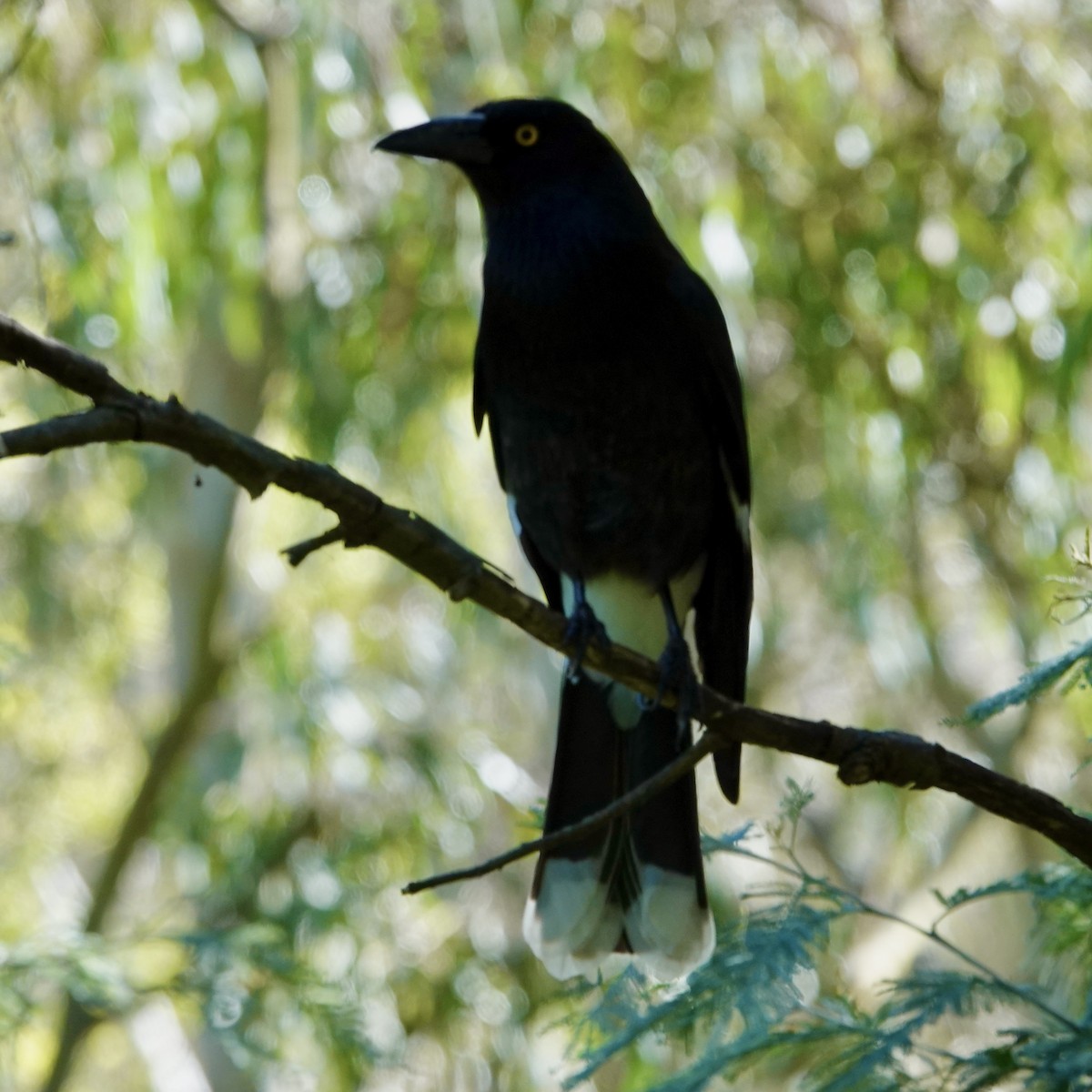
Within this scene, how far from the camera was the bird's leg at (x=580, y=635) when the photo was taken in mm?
1708

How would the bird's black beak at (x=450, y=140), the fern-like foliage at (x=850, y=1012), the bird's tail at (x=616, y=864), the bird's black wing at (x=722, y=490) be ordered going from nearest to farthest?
the fern-like foliage at (x=850, y=1012)
the bird's tail at (x=616, y=864)
the bird's black wing at (x=722, y=490)
the bird's black beak at (x=450, y=140)

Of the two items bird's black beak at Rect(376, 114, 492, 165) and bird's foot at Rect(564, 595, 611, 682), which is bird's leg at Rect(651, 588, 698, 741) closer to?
bird's foot at Rect(564, 595, 611, 682)

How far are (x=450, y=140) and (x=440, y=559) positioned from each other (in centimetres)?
140

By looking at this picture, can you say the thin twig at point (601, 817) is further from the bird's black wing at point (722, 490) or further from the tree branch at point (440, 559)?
the bird's black wing at point (722, 490)

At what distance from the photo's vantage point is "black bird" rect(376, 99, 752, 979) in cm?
233

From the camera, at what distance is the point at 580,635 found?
1.82 m

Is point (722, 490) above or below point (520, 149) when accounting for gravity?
below

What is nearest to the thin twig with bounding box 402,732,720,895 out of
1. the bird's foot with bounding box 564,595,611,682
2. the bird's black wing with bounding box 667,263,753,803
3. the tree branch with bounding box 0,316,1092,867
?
the tree branch with bounding box 0,316,1092,867

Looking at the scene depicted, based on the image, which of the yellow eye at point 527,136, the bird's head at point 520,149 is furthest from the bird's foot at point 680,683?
the yellow eye at point 527,136

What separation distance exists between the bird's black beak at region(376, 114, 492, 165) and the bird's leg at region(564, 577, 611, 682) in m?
0.79

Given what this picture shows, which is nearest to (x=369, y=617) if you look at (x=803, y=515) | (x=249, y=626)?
(x=249, y=626)

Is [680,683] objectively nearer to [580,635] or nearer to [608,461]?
[580,635]

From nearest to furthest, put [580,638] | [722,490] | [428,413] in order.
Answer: [580,638] → [722,490] → [428,413]

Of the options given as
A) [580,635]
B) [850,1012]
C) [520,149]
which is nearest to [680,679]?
[580,635]
